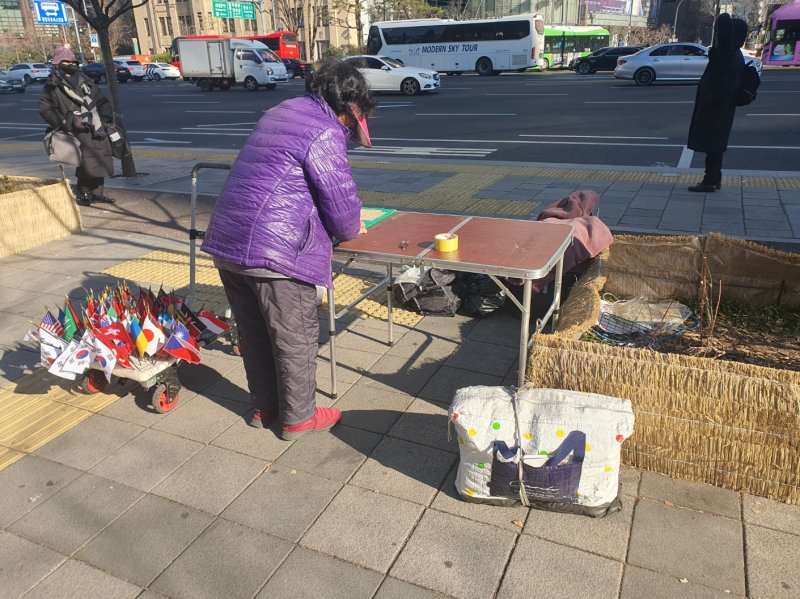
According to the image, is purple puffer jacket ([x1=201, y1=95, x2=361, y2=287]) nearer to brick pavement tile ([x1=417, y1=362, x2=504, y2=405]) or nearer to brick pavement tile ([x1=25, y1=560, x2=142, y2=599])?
brick pavement tile ([x1=417, y1=362, x2=504, y2=405])

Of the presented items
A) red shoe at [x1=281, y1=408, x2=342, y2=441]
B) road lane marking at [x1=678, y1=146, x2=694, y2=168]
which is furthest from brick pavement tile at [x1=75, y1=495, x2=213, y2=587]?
road lane marking at [x1=678, y1=146, x2=694, y2=168]

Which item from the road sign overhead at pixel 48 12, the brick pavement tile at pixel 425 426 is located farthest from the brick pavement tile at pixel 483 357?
the road sign overhead at pixel 48 12

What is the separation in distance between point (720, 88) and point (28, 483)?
25.7 ft

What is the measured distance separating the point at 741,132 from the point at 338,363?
11.2 meters

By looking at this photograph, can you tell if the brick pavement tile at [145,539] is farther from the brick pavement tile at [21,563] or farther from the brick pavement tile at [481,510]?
the brick pavement tile at [481,510]

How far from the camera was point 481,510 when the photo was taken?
271 cm

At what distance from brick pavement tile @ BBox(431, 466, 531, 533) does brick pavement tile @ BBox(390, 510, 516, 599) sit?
3 centimetres

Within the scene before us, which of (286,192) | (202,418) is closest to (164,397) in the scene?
(202,418)

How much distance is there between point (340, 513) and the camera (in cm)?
271

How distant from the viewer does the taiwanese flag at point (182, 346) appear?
345 cm

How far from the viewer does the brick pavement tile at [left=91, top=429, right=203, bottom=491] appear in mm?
2990

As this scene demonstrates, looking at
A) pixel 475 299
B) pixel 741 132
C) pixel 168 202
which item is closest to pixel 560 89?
pixel 741 132

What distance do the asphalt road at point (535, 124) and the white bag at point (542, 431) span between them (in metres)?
8.42

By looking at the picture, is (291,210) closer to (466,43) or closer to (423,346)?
(423,346)
